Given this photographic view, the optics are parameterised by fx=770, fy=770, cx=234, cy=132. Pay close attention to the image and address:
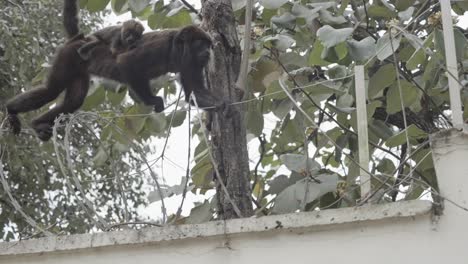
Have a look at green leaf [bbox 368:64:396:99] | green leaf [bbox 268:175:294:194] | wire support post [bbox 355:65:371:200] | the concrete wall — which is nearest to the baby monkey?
green leaf [bbox 268:175:294:194]

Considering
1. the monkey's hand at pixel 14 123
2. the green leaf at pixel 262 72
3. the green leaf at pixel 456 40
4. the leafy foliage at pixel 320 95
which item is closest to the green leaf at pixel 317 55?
the leafy foliage at pixel 320 95

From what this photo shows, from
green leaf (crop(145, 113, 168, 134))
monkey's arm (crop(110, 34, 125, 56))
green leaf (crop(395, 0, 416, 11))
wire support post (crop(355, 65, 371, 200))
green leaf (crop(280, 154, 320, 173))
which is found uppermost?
monkey's arm (crop(110, 34, 125, 56))

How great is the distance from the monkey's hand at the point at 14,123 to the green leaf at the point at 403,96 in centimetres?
209

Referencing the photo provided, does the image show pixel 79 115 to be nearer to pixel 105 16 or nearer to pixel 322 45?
pixel 322 45

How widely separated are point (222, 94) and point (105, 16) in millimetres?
5605

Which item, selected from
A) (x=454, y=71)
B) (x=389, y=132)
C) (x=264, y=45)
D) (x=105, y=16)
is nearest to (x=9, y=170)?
(x=105, y=16)

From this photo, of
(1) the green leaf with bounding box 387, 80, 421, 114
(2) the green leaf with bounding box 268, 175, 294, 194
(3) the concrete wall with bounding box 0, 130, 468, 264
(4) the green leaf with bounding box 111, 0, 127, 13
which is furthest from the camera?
(4) the green leaf with bounding box 111, 0, 127, 13

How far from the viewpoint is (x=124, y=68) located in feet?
12.9

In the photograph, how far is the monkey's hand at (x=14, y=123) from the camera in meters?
4.29

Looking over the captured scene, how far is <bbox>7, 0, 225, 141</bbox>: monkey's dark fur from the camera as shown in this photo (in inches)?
149

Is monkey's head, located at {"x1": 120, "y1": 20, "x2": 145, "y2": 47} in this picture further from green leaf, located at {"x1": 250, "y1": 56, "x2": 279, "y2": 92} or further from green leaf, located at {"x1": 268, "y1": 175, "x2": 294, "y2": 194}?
green leaf, located at {"x1": 268, "y1": 175, "x2": 294, "y2": 194}

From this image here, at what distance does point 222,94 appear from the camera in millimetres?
3414

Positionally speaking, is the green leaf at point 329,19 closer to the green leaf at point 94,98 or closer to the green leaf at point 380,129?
the green leaf at point 380,129

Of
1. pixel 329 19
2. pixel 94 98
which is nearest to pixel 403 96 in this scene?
pixel 329 19
